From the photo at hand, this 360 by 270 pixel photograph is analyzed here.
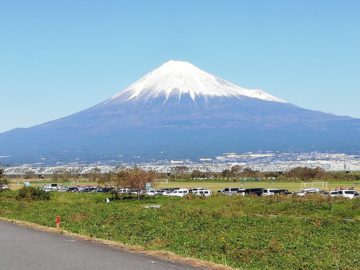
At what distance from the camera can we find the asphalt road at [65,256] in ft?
43.7

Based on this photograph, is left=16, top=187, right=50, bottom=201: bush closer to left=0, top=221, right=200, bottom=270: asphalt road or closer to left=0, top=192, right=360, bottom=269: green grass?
left=0, top=192, right=360, bottom=269: green grass

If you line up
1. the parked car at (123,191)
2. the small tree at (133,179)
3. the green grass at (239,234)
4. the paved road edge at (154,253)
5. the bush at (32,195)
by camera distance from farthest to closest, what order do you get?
the parked car at (123,191) < the small tree at (133,179) < the bush at (32,195) < the green grass at (239,234) < the paved road edge at (154,253)

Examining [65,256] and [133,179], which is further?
[133,179]

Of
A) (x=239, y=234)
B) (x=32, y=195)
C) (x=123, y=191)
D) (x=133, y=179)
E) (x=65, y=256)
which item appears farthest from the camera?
(x=123, y=191)

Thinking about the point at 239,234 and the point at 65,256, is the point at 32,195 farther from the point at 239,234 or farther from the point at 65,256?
the point at 65,256

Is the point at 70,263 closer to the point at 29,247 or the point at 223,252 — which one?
the point at 29,247

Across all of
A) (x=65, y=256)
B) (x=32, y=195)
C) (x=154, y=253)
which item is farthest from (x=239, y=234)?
(x=32, y=195)

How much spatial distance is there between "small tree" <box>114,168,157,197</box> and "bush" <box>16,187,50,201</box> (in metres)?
9.59

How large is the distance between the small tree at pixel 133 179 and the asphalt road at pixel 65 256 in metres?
38.8

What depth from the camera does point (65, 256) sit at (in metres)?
14.8

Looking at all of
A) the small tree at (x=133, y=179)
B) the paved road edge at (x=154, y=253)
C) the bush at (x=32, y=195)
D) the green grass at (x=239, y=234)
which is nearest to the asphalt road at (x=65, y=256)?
the paved road edge at (x=154, y=253)

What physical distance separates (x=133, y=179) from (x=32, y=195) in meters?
11.4

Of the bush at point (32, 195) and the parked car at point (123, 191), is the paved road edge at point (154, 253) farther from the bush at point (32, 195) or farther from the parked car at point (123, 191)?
the parked car at point (123, 191)

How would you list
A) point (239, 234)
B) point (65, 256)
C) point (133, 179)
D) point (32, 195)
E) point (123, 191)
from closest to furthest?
point (65, 256)
point (239, 234)
point (32, 195)
point (133, 179)
point (123, 191)
